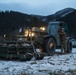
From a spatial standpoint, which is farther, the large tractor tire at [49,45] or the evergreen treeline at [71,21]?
the evergreen treeline at [71,21]

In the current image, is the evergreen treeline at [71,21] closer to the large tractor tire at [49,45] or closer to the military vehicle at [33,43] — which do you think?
the military vehicle at [33,43]

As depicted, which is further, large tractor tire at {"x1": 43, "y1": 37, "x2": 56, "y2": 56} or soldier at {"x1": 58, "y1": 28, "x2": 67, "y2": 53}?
soldier at {"x1": 58, "y1": 28, "x2": 67, "y2": 53}

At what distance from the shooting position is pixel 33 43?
18047 millimetres

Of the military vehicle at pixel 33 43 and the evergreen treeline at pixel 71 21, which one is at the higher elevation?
the evergreen treeline at pixel 71 21

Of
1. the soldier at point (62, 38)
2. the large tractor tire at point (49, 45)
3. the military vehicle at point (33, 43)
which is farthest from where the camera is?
the soldier at point (62, 38)

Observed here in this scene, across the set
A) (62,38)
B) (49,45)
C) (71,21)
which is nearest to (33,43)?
(49,45)

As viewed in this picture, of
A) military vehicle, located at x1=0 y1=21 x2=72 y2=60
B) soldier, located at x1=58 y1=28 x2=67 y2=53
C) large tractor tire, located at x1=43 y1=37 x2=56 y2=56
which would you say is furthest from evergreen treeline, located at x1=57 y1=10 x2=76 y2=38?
large tractor tire, located at x1=43 y1=37 x2=56 y2=56

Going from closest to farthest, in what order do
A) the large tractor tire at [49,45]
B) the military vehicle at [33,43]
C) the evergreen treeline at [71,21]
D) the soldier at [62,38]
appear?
the military vehicle at [33,43] → the large tractor tire at [49,45] → the soldier at [62,38] → the evergreen treeline at [71,21]

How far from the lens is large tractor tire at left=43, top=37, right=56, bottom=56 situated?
18.9m

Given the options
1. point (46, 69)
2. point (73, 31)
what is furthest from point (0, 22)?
point (46, 69)

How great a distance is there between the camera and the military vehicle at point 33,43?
15.6 meters

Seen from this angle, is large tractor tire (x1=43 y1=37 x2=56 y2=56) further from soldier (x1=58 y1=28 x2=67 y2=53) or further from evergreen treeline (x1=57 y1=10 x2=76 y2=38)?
evergreen treeline (x1=57 y1=10 x2=76 y2=38)

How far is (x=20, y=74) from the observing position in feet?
34.9

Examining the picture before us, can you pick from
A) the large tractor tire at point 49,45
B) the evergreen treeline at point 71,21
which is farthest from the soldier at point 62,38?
the evergreen treeline at point 71,21
